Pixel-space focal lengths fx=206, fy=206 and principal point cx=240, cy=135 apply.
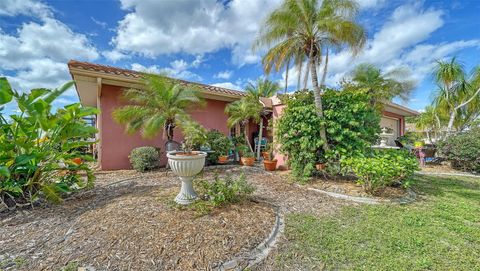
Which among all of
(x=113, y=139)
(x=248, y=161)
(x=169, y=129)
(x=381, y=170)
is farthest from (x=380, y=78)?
(x=113, y=139)

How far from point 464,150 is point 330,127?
7.80 m

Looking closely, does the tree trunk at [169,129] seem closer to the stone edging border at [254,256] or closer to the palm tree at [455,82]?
the stone edging border at [254,256]

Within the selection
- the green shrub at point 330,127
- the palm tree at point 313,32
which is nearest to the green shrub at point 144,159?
the green shrub at point 330,127

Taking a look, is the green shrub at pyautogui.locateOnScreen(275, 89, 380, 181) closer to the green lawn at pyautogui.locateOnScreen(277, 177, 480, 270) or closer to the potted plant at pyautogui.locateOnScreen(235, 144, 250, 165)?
the green lawn at pyautogui.locateOnScreen(277, 177, 480, 270)

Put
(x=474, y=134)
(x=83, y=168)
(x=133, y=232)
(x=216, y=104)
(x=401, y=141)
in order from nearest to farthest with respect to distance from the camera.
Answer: (x=133, y=232), (x=83, y=168), (x=474, y=134), (x=216, y=104), (x=401, y=141)

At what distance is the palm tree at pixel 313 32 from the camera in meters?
5.74

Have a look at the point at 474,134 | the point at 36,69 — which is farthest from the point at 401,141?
the point at 36,69

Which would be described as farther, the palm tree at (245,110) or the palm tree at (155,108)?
the palm tree at (245,110)

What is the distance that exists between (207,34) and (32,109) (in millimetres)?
7836

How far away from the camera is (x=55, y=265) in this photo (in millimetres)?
2471

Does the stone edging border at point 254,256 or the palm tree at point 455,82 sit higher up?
the palm tree at point 455,82

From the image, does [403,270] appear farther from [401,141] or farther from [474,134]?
[401,141]

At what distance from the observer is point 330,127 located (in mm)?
6188

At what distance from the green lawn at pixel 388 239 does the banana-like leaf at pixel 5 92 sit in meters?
5.67
